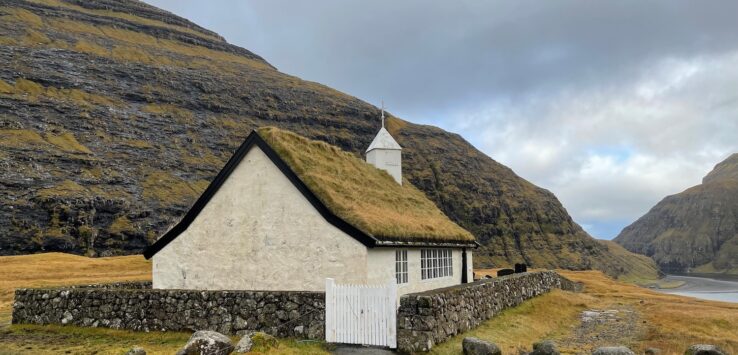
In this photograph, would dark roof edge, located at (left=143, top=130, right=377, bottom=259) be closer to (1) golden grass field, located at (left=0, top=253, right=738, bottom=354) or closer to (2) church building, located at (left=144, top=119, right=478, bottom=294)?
(2) church building, located at (left=144, top=119, right=478, bottom=294)

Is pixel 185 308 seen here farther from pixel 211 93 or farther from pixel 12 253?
pixel 211 93

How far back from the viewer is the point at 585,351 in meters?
16.6

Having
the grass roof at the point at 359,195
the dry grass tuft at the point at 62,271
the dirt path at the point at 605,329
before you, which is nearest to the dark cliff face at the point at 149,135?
the dry grass tuft at the point at 62,271

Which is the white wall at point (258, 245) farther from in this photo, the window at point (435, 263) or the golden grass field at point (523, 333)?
the window at point (435, 263)

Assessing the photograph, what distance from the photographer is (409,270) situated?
21.4 m

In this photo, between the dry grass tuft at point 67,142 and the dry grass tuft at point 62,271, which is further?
the dry grass tuft at point 67,142

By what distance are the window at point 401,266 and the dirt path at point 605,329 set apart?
19.3 feet

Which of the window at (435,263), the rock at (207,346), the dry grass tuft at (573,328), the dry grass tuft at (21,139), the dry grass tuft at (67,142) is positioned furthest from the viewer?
the dry grass tuft at (67,142)

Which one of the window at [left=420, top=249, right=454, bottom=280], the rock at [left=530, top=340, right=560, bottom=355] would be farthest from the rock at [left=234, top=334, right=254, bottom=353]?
the window at [left=420, top=249, right=454, bottom=280]

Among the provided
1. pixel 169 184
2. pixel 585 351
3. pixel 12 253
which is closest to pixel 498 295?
pixel 585 351

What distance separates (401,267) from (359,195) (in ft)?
11.3

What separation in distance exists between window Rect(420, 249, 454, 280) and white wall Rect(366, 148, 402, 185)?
23.8 ft

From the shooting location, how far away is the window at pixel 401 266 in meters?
20.5

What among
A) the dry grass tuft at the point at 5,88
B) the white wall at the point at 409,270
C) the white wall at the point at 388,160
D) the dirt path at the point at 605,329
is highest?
the dry grass tuft at the point at 5,88
